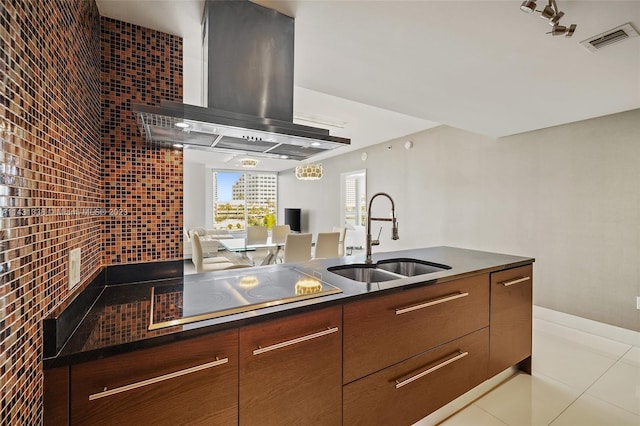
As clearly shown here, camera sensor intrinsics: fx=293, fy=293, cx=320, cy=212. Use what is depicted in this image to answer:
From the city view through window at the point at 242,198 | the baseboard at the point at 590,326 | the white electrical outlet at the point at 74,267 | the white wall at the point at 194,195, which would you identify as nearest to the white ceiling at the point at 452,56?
the white electrical outlet at the point at 74,267

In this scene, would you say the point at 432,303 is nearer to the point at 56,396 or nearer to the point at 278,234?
the point at 56,396

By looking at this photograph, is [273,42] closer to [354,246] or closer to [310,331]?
[310,331]

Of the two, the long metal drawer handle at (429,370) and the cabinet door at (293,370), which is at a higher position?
the cabinet door at (293,370)

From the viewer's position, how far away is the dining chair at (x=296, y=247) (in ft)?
12.2

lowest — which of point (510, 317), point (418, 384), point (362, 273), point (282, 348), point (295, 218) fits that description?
point (418, 384)

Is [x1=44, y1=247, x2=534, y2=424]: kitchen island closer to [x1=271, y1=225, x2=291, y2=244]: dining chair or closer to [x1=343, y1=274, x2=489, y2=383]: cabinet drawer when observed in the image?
[x1=343, y1=274, x2=489, y2=383]: cabinet drawer

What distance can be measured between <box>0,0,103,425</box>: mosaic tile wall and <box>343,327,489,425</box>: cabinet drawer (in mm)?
1090

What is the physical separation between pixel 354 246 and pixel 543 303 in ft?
12.2

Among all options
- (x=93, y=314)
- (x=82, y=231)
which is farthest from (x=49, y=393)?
(x=82, y=231)

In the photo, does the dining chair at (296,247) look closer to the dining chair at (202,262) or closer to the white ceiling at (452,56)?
the dining chair at (202,262)

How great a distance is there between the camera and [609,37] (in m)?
1.61

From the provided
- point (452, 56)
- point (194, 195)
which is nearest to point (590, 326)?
point (452, 56)

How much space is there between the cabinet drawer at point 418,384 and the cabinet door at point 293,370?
0.13 metres

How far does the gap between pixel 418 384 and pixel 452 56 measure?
1949 mm
